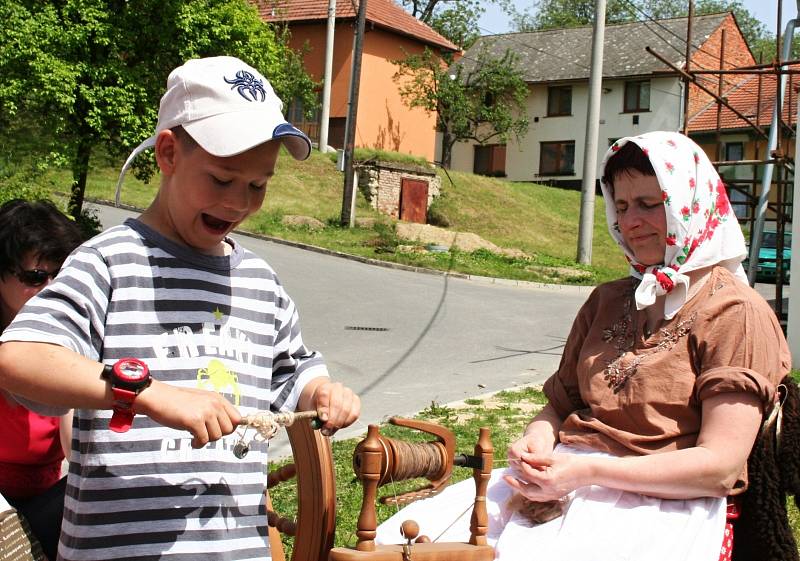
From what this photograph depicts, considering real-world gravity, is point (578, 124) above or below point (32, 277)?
above

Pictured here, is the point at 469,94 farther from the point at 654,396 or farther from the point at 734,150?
the point at 654,396

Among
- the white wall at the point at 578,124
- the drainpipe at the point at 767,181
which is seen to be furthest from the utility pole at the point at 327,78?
the drainpipe at the point at 767,181

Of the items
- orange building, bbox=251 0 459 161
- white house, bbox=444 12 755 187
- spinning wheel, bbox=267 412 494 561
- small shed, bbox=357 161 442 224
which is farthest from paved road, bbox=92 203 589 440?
white house, bbox=444 12 755 187

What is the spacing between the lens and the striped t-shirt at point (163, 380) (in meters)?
1.96

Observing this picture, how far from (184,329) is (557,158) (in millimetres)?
44438

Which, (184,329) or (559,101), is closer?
(184,329)

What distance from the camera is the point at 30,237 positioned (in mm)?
2869

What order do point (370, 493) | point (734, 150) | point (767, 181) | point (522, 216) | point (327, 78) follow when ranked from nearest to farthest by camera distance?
point (370, 493) < point (767, 181) < point (522, 216) < point (327, 78) < point (734, 150)

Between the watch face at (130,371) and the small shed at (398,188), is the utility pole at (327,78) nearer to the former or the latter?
the small shed at (398,188)

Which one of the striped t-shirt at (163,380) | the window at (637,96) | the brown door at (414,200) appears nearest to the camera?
the striped t-shirt at (163,380)

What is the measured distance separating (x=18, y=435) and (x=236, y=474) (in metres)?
1.04

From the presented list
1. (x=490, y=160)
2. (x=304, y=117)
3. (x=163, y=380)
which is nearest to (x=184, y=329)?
(x=163, y=380)

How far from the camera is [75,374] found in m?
1.71

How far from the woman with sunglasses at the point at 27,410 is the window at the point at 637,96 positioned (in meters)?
42.0
